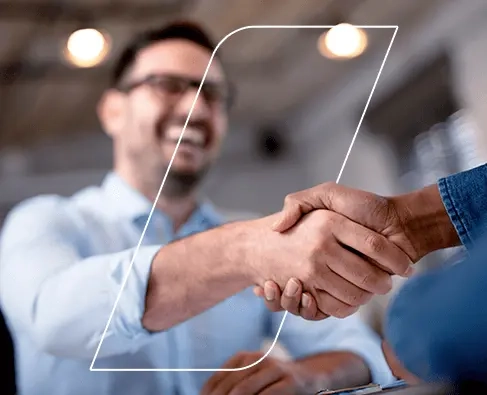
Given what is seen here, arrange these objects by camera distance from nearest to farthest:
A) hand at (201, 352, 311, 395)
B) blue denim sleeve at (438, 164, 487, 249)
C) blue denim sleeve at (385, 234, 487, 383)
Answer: blue denim sleeve at (385, 234, 487, 383) < blue denim sleeve at (438, 164, 487, 249) < hand at (201, 352, 311, 395)

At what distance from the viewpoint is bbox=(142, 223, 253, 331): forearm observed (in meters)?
0.85

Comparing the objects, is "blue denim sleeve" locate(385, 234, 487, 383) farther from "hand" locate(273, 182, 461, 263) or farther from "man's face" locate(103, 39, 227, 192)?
"man's face" locate(103, 39, 227, 192)

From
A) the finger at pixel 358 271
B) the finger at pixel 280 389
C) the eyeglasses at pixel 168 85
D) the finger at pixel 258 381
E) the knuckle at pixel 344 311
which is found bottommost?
the finger at pixel 280 389

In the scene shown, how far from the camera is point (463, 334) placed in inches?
18.0

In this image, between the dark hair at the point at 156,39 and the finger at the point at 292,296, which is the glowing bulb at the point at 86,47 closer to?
the dark hair at the point at 156,39

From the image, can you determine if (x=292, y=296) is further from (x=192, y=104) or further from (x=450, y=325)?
(x=450, y=325)

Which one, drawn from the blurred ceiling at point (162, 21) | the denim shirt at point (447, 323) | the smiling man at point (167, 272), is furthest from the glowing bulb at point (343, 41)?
the denim shirt at point (447, 323)

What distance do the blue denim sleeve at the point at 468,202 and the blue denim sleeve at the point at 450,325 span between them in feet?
0.92

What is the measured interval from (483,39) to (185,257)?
0.45m

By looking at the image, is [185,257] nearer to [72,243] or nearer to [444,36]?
[72,243]

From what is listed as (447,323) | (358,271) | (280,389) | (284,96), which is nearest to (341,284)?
(358,271)

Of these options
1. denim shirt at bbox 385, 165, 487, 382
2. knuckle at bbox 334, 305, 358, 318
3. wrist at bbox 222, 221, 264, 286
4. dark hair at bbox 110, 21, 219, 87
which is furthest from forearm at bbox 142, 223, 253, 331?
denim shirt at bbox 385, 165, 487, 382

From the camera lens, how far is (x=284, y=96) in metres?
0.93

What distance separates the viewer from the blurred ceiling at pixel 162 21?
879mm
